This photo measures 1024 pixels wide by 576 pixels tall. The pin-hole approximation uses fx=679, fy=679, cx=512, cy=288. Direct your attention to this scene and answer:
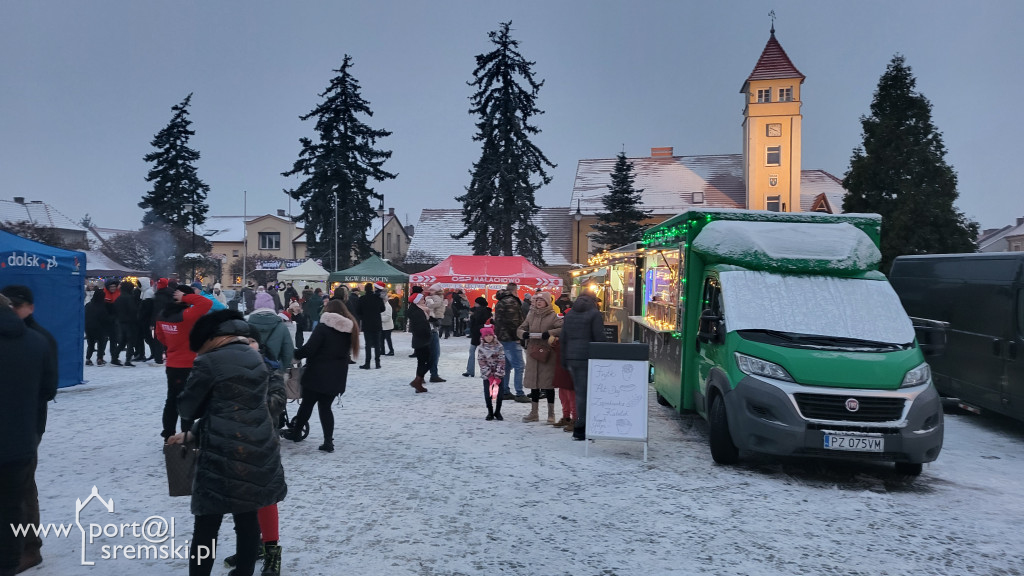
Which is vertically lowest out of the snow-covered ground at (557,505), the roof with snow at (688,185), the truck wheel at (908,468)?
the snow-covered ground at (557,505)

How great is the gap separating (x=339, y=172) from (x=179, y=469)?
1402 inches

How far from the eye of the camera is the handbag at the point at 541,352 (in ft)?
29.9

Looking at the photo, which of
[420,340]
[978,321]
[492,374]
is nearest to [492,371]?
[492,374]

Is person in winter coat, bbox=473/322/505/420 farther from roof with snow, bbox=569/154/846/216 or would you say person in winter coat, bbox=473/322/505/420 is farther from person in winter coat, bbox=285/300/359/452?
roof with snow, bbox=569/154/846/216

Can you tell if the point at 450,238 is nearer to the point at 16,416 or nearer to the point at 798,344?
the point at 798,344

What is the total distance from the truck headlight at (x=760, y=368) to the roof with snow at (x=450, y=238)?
1787 inches

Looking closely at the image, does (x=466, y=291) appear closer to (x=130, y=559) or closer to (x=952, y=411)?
(x=952, y=411)

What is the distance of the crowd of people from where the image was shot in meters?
3.56

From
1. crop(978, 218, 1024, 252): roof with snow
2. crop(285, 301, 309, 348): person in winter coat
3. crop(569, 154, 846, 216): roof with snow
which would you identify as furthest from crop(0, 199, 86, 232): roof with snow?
crop(978, 218, 1024, 252): roof with snow

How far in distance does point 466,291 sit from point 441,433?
20.7 m

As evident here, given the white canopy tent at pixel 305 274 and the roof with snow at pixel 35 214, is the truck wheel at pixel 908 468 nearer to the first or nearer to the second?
the white canopy tent at pixel 305 274

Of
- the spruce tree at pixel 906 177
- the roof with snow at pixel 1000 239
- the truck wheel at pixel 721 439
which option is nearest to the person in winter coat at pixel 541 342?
the truck wheel at pixel 721 439

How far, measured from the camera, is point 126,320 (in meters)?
15.0

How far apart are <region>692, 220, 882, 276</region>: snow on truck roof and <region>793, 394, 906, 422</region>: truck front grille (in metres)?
1.64
